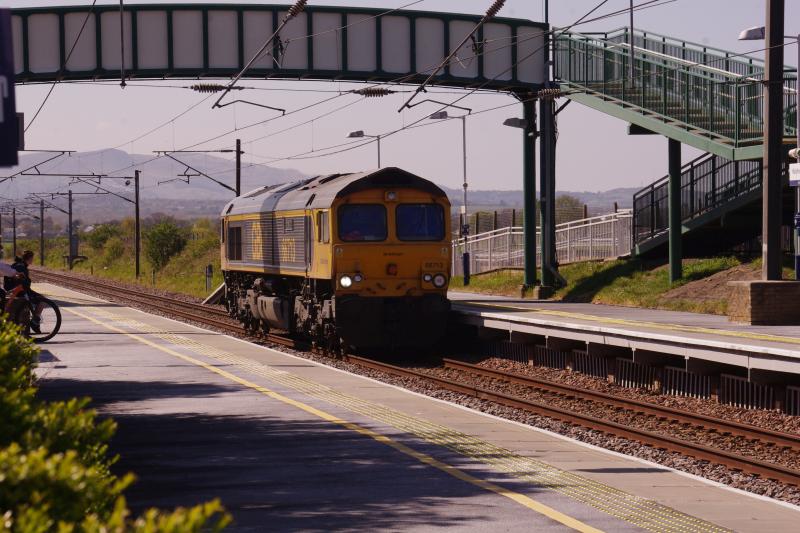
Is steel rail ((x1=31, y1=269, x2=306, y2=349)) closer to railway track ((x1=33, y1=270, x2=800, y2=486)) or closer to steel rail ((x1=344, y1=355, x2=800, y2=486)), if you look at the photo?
railway track ((x1=33, y1=270, x2=800, y2=486))

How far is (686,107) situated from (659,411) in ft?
49.0

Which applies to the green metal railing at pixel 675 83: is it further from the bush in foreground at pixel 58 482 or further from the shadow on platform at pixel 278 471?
the bush in foreground at pixel 58 482

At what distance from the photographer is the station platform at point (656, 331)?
1712 centimetres

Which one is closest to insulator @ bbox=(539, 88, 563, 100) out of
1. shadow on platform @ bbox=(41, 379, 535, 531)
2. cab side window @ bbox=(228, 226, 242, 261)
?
cab side window @ bbox=(228, 226, 242, 261)

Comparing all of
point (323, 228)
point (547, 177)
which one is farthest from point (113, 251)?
point (323, 228)

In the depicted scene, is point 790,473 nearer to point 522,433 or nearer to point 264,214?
point 522,433

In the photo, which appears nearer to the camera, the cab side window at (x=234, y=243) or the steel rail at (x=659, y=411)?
the steel rail at (x=659, y=411)

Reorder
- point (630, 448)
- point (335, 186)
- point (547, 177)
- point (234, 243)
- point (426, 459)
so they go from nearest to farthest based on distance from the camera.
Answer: point (426, 459) < point (630, 448) < point (335, 186) < point (234, 243) < point (547, 177)

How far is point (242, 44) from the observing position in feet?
116

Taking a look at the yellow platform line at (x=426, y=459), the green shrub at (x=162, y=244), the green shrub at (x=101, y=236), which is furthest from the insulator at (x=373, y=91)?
the green shrub at (x=101, y=236)

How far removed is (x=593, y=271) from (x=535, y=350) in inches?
474

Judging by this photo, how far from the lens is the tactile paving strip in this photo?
9180 mm

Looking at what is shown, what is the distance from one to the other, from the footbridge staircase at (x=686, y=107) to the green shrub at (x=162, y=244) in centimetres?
5552

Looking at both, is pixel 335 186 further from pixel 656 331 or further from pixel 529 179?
pixel 529 179
